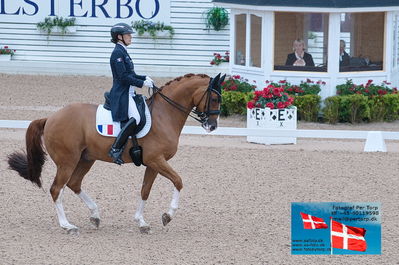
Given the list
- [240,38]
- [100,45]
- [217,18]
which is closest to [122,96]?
[240,38]

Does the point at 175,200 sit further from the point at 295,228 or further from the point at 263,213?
A: the point at 295,228

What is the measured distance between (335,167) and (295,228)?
6.52 m

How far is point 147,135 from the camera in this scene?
10773 mm

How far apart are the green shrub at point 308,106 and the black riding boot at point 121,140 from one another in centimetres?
872

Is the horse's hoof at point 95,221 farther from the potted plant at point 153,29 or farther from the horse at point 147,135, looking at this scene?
the potted plant at point 153,29

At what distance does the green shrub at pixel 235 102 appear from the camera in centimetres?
1939

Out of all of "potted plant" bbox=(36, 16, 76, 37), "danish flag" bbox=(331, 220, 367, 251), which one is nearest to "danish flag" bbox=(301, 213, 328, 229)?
"danish flag" bbox=(331, 220, 367, 251)

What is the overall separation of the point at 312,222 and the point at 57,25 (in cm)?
1806

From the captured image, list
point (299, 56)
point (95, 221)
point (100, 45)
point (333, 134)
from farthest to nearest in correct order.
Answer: point (100, 45) < point (299, 56) < point (333, 134) < point (95, 221)

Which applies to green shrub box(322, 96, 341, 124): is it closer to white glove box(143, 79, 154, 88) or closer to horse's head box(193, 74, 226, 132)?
horse's head box(193, 74, 226, 132)

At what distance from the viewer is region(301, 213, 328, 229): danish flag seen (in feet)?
27.4

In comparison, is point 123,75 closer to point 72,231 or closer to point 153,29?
point 72,231

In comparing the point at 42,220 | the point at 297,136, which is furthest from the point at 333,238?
the point at 297,136

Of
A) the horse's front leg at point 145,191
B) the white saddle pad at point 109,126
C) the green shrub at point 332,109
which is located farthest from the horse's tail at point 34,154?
the green shrub at point 332,109
